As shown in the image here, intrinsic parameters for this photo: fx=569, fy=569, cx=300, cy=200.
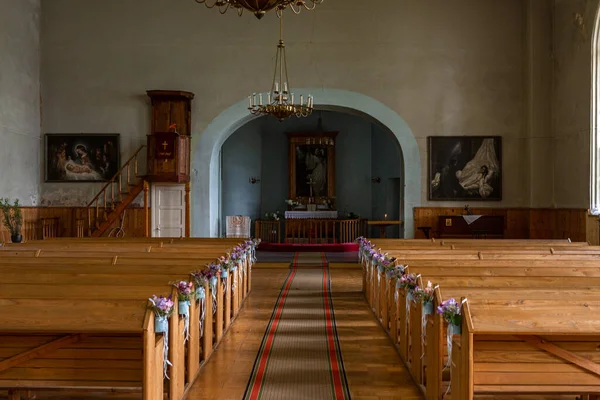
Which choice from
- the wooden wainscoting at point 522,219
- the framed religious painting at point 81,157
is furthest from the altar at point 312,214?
the framed religious painting at point 81,157

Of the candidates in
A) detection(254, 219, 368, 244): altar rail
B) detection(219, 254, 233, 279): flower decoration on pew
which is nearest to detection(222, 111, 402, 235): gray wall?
detection(254, 219, 368, 244): altar rail

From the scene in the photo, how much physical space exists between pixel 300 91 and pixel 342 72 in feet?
3.69

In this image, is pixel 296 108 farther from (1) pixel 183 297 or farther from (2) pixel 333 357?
(1) pixel 183 297

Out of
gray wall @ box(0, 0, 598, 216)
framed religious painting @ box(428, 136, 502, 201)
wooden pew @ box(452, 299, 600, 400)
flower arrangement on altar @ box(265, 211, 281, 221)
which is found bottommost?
wooden pew @ box(452, 299, 600, 400)

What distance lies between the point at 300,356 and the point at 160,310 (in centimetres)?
211

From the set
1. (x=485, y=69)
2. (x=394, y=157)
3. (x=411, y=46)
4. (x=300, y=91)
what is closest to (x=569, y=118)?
(x=485, y=69)

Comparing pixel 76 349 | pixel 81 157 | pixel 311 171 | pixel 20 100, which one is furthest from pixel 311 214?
pixel 76 349

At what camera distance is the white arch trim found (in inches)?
543

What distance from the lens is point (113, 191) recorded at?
13.6 meters

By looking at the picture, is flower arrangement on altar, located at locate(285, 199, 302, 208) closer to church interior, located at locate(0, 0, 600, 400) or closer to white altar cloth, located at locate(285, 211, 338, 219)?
white altar cloth, located at locate(285, 211, 338, 219)

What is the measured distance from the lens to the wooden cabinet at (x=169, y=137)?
501 inches

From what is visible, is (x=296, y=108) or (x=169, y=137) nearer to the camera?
(x=296, y=108)

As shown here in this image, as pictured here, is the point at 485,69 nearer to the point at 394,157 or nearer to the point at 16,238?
the point at 394,157

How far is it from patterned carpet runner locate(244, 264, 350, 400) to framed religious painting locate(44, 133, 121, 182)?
7209 mm
